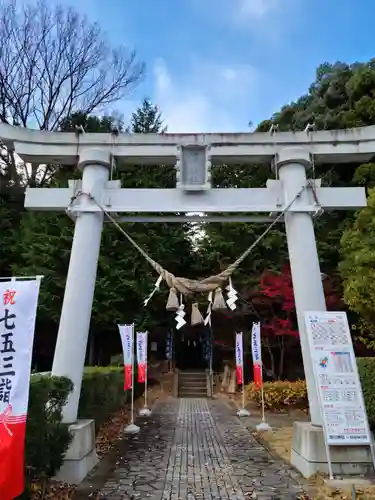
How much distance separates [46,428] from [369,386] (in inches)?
Result: 272

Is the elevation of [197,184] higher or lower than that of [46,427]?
higher

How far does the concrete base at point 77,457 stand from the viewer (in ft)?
18.7

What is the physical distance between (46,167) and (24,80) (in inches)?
182

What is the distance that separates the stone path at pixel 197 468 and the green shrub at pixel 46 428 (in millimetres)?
846

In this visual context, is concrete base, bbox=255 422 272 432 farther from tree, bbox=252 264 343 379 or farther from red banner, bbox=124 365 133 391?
tree, bbox=252 264 343 379

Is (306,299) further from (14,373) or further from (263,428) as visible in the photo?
(263,428)

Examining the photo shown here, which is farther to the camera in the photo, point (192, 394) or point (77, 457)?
point (192, 394)

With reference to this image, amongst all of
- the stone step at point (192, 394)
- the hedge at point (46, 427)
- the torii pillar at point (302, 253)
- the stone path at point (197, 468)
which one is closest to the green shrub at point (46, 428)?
the hedge at point (46, 427)

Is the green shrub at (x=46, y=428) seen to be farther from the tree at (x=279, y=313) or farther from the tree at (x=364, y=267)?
the tree at (x=279, y=313)

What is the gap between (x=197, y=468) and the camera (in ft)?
22.1

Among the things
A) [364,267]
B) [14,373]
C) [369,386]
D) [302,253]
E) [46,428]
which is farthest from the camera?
[364,267]

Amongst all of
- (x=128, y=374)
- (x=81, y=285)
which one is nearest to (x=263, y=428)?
(x=128, y=374)

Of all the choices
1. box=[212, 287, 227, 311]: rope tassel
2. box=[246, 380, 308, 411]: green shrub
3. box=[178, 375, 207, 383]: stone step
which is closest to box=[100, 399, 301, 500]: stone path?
box=[212, 287, 227, 311]: rope tassel

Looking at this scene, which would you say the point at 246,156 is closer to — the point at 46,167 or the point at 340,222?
the point at 340,222
